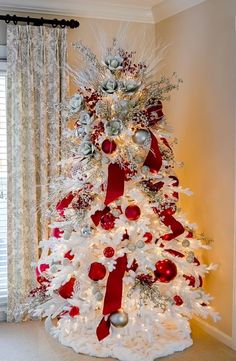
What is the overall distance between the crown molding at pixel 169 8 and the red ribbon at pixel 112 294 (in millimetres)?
2029

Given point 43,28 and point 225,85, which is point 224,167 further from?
point 43,28

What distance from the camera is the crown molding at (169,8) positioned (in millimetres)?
3537

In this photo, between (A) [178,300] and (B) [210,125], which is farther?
(B) [210,125]

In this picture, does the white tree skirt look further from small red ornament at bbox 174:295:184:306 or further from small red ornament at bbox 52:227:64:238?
small red ornament at bbox 52:227:64:238

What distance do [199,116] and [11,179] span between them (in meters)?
1.54

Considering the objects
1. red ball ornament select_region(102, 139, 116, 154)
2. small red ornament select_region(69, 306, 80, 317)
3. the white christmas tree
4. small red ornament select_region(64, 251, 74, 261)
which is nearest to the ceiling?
the white christmas tree

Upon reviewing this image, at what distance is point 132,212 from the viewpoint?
297 centimetres

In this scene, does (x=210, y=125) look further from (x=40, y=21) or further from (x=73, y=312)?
(x=73, y=312)

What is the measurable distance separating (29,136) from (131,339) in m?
1.70

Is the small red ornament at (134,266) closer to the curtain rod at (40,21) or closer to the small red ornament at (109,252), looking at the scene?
the small red ornament at (109,252)

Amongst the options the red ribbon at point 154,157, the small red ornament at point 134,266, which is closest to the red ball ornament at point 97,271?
the small red ornament at point 134,266

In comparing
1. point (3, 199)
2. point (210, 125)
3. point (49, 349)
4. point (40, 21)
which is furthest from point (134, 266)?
point (40, 21)

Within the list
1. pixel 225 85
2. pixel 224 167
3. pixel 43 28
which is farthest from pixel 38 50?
pixel 224 167

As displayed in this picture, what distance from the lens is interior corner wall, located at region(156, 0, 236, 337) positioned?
317 centimetres
